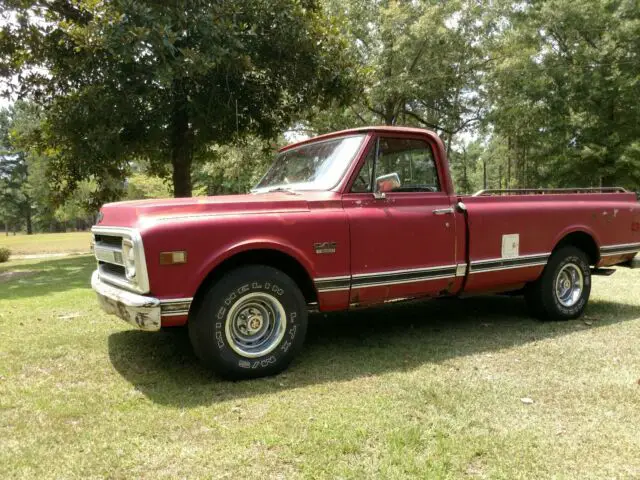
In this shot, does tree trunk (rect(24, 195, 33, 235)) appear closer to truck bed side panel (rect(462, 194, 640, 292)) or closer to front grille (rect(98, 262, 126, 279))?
front grille (rect(98, 262, 126, 279))

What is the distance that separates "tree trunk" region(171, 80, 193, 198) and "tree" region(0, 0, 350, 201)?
3 cm

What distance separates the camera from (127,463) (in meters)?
2.84

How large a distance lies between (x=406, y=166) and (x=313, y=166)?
3.01 feet

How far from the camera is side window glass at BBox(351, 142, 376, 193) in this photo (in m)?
4.77

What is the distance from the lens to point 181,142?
504 inches

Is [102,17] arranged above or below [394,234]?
above

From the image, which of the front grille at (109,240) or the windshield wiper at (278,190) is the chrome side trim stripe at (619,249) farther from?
the front grille at (109,240)

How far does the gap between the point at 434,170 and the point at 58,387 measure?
3.88 meters

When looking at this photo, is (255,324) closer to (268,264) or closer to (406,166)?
(268,264)

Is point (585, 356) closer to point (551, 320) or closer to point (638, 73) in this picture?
point (551, 320)

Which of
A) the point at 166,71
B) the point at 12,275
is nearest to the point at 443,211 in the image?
the point at 166,71

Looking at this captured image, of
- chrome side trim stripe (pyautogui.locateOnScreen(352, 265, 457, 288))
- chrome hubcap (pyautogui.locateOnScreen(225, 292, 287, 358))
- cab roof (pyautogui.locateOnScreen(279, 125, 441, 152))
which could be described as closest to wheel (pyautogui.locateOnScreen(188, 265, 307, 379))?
chrome hubcap (pyautogui.locateOnScreen(225, 292, 287, 358))

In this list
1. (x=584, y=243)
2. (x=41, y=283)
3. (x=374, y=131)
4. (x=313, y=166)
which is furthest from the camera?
(x=41, y=283)

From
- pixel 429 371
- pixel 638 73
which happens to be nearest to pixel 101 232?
pixel 429 371
